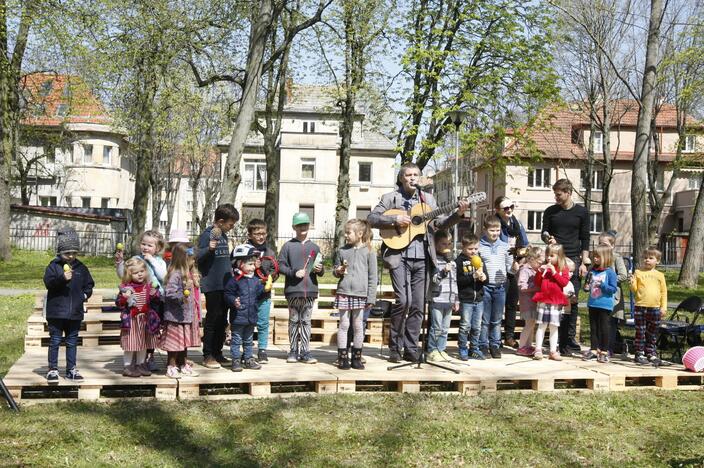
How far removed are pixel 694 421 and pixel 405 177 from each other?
382cm

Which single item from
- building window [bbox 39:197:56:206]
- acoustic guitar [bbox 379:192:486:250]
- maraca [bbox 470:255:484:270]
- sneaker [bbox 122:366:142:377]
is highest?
building window [bbox 39:197:56:206]

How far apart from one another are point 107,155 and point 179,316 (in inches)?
1908

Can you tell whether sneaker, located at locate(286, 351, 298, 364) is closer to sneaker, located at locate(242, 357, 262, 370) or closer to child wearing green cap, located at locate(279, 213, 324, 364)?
child wearing green cap, located at locate(279, 213, 324, 364)

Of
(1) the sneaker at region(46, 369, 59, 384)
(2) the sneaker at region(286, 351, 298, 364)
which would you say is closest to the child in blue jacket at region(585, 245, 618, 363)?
(2) the sneaker at region(286, 351, 298, 364)

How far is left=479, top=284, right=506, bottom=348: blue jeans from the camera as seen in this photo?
360 inches

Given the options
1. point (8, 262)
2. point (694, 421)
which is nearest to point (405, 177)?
point (694, 421)

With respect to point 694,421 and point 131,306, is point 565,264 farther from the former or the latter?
point 131,306

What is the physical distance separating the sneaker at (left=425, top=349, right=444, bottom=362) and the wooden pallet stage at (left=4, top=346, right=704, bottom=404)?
0.21 metres

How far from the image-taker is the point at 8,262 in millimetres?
25594

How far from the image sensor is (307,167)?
1955 inches

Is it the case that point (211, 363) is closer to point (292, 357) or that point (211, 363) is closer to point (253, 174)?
point (292, 357)

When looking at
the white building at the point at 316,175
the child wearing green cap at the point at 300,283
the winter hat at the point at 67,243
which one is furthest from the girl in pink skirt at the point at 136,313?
the white building at the point at 316,175

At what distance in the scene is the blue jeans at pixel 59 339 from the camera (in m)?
7.10

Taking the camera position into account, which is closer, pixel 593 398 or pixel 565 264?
pixel 593 398
